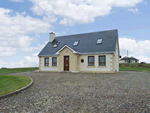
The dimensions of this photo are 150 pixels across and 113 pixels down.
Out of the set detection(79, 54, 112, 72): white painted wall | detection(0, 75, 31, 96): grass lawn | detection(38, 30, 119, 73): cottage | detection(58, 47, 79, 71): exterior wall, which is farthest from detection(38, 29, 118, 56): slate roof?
detection(0, 75, 31, 96): grass lawn

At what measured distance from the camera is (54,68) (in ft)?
71.5

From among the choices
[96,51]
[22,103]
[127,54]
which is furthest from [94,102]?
[127,54]

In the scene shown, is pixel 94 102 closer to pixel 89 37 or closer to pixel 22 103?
pixel 22 103

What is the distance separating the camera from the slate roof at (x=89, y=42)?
1898 centimetres

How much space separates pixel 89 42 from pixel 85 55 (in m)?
2.84

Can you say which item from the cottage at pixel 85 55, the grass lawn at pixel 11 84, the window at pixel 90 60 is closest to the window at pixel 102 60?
the cottage at pixel 85 55

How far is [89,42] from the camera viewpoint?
69.7 ft

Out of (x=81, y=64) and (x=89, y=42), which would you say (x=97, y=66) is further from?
(x=89, y=42)

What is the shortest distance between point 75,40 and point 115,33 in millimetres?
7304

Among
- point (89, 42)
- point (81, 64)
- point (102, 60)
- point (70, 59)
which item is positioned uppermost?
point (89, 42)

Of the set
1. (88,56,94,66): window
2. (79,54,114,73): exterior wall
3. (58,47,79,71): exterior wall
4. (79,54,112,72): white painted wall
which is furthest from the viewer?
(88,56,94,66): window

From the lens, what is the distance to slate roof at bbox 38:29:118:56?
19.0 meters

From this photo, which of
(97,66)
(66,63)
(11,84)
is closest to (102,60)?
(97,66)

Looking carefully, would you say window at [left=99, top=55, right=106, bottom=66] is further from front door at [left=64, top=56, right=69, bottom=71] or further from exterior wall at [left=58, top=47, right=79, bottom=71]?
front door at [left=64, top=56, right=69, bottom=71]
